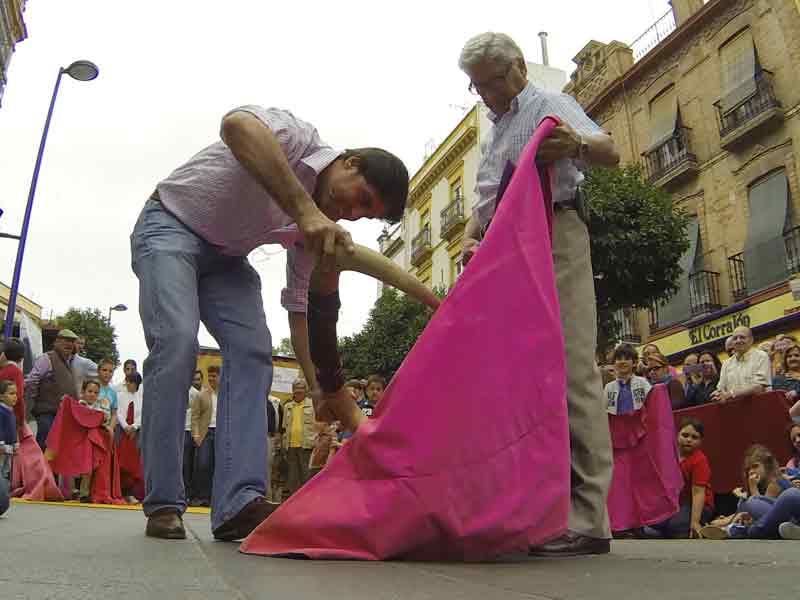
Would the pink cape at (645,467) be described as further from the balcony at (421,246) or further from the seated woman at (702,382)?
the balcony at (421,246)

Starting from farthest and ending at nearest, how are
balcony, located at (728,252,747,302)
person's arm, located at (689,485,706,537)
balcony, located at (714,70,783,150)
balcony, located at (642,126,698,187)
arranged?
balcony, located at (642,126,698,187)
balcony, located at (728,252,747,302)
balcony, located at (714,70,783,150)
person's arm, located at (689,485,706,537)

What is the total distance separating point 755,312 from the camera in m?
15.7

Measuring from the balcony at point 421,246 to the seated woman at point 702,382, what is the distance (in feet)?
84.6

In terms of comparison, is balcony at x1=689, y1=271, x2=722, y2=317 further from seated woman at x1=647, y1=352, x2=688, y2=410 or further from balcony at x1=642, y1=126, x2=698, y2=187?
seated woman at x1=647, y1=352, x2=688, y2=410

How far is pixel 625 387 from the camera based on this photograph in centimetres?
556

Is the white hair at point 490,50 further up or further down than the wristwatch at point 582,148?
further up

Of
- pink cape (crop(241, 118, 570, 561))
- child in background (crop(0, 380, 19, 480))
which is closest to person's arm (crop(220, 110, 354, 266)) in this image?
pink cape (crop(241, 118, 570, 561))

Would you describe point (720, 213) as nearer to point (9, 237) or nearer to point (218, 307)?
point (9, 237)

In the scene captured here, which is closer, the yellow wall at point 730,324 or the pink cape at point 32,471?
the pink cape at point 32,471

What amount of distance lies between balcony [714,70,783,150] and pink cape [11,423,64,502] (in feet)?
50.5

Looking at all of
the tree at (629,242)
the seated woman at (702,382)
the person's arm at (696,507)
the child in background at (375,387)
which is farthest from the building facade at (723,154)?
the person's arm at (696,507)

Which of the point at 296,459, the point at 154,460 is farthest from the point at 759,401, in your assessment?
the point at 296,459

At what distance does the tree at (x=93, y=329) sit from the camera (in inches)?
1517

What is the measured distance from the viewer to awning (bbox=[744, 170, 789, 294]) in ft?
50.2
